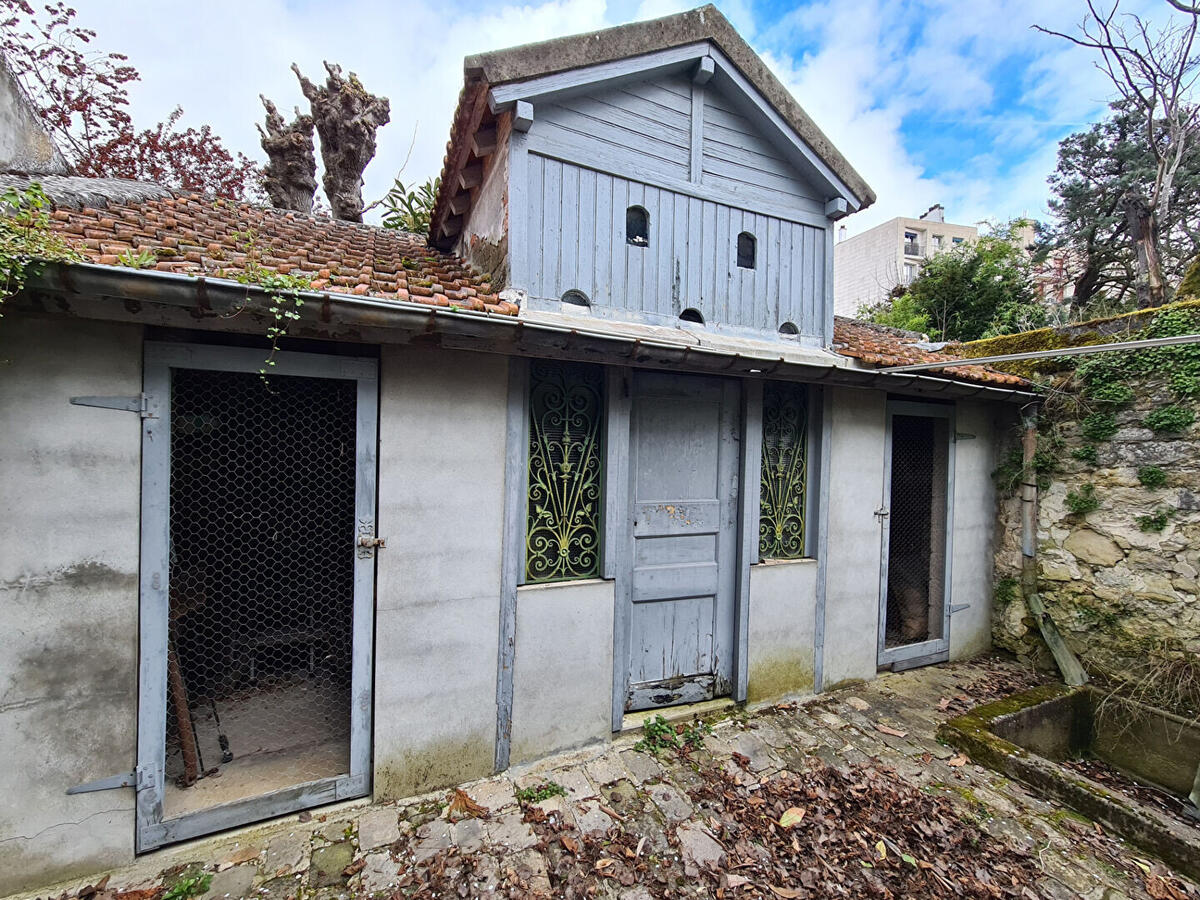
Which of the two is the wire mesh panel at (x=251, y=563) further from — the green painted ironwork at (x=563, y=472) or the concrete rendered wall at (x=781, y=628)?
the concrete rendered wall at (x=781, y=628)

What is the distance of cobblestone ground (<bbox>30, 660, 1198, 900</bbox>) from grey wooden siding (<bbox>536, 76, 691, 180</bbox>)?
4.50 meters

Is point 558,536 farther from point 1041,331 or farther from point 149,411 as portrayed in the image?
point 1041,331

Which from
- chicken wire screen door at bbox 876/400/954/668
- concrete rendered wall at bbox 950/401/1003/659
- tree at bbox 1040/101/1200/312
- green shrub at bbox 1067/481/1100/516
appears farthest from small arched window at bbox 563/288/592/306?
tree at bbox 1040/101/1200/312

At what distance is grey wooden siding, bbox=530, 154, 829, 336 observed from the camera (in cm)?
361

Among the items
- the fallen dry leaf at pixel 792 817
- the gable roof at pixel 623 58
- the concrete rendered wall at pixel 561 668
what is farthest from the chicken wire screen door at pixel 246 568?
the fallen dry leaf at pixel 792 817

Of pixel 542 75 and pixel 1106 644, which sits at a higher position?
pixel 542 75

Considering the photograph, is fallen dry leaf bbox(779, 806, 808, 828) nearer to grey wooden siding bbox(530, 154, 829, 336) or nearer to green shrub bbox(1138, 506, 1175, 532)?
grey wooden siding bbox(530, 154, 829, 336)

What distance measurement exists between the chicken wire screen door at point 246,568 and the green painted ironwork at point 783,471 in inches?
127

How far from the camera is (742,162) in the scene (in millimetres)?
4312

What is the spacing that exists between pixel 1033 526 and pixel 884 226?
24896 millimetres

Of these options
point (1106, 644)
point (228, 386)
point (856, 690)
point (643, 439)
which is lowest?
point (856, 690)

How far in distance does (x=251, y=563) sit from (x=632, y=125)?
422 centimetres

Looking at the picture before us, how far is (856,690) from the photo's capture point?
4.67 metres

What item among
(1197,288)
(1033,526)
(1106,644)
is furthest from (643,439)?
(1197,288)
